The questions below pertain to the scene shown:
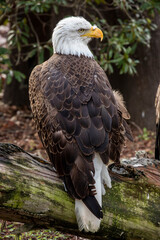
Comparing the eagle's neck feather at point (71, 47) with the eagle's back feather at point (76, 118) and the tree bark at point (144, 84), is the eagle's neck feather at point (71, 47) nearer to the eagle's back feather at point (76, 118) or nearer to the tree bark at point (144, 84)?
the eagle's back feather at point (76, 118)

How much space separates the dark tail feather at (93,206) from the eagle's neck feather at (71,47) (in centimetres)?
148

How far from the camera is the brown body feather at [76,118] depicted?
3.24 m

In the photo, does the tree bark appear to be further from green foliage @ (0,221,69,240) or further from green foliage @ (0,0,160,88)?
green foliage @ (0,221,69,240)

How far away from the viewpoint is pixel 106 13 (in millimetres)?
7727

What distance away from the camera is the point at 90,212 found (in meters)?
3.15

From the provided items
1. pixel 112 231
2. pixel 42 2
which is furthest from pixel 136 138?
pixel 112 231

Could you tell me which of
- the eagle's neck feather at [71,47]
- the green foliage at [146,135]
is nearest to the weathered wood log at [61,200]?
the eagle's neck feather at [71,47]

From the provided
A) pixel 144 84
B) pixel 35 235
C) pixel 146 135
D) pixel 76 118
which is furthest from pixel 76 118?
pixel 144 84

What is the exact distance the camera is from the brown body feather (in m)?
3.24

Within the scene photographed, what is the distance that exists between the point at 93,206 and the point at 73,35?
176 centimetres

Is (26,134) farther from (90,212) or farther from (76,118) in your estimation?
(90,212)

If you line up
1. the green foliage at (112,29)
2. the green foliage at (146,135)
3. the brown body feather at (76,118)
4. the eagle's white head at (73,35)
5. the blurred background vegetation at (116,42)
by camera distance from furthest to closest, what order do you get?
the green foliage at (146,135)
the blurred background vegetation at (116,42)
the green foliage at (112,29)
the eagle's white head at (73,35)
the brown body feather at (76,118)

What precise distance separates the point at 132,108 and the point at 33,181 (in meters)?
4.99

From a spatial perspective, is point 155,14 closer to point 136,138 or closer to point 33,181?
point 136,138
